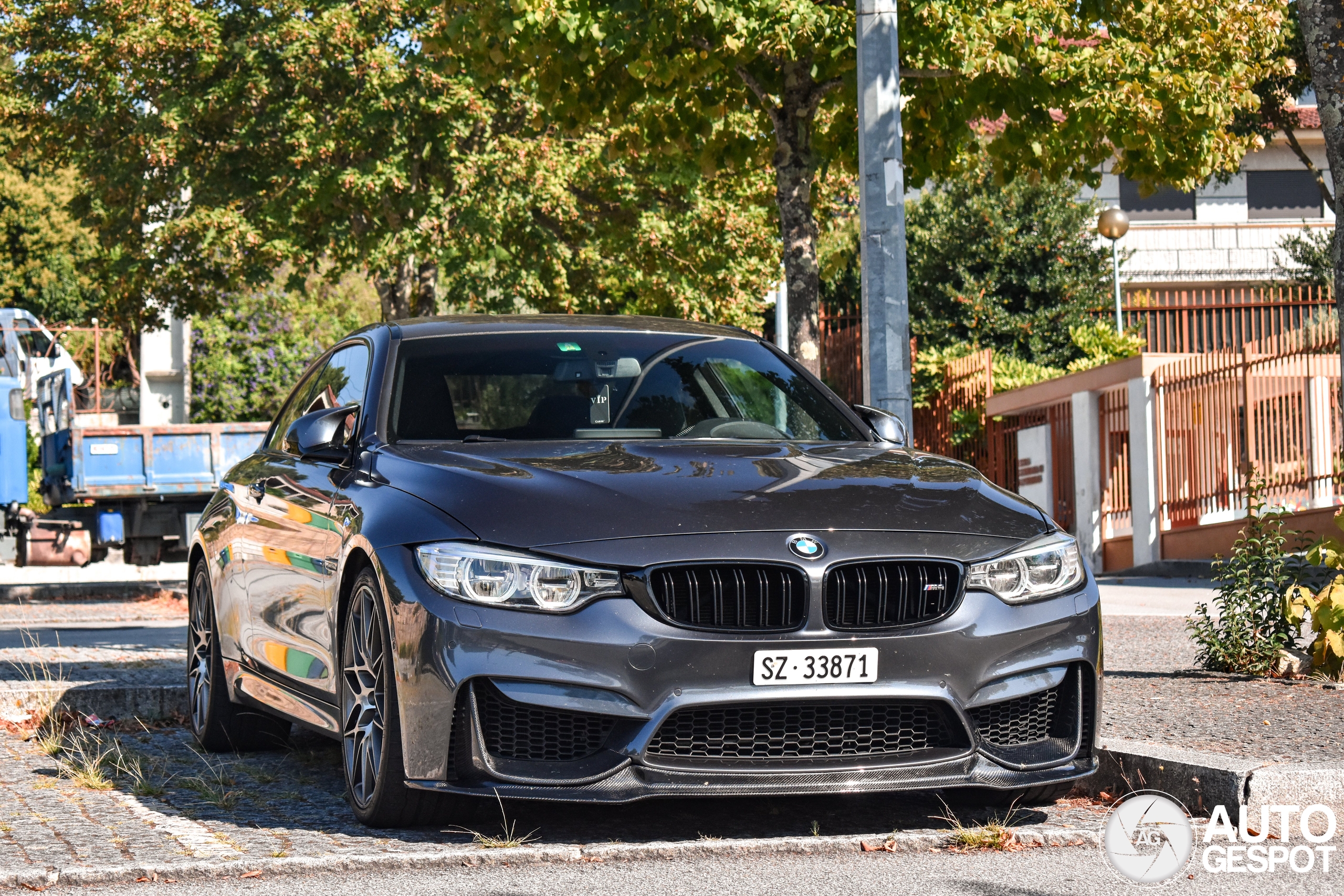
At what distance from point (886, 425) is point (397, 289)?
19.0 metres

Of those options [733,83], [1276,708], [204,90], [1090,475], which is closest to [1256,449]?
[1090,475]

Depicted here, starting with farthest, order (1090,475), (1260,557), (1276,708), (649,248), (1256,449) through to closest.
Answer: (649,248), (1090,475), (1256,449), (1260,557), (1276,708)

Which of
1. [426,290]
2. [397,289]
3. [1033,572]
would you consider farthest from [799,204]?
[426,290]

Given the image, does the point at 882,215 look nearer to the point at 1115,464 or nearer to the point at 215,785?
the point at 215,785

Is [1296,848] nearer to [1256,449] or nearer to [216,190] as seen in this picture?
[1256,449]

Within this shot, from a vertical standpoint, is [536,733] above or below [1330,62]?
below

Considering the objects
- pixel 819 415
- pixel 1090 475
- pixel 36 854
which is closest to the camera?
pixel 36 854

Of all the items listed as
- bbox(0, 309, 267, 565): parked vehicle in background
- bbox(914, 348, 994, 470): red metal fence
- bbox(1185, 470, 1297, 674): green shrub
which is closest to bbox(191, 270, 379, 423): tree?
bbox(914, 348, 994, 470): red metal fence

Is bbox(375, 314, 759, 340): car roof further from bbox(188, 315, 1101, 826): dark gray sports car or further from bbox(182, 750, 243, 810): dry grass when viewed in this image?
bbox(182, 750, 243, 810): dry grass

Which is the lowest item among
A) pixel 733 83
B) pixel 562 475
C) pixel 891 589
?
pixel 891 589

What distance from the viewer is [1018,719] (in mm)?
5055

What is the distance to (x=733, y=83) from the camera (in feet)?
37.1

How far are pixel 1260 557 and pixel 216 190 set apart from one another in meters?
17.5

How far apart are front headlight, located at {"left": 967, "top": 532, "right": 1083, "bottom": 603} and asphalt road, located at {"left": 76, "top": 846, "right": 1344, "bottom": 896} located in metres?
0.73
